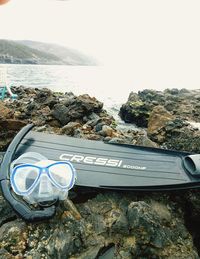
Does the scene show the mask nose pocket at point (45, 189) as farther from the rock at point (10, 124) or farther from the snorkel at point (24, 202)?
the rock at point (10, 124)

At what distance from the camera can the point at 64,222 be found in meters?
2.40

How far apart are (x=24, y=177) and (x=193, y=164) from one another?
1.70 m

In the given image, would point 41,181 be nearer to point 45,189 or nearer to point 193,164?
point 45,189

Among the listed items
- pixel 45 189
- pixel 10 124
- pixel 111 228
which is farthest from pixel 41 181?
pixel 10 124

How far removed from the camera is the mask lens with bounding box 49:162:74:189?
2.39 meters

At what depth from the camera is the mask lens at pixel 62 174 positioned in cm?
239

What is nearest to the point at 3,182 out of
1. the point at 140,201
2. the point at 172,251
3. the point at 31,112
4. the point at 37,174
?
the point at 37,174

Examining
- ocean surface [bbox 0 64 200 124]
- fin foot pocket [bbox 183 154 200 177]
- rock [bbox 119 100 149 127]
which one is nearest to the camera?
fin foot pocket [bbox 183 154 200 177]

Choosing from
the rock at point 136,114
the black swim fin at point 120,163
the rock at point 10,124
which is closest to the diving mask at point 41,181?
the black swim fin at point 120,163

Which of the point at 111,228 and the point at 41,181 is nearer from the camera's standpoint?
the point at 41,181

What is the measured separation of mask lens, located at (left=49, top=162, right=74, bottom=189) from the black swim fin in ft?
0.92

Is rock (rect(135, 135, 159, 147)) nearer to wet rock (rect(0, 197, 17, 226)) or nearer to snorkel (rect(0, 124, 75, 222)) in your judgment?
snorkel (rect(0, 124, 75, 222))

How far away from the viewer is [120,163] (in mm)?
3189

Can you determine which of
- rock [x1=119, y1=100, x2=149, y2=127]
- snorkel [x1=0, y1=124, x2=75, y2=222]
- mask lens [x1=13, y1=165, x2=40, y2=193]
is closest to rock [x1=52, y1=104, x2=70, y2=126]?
snorkel [x1=0, y1=124, x2=75, y2=222]
